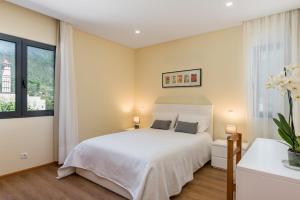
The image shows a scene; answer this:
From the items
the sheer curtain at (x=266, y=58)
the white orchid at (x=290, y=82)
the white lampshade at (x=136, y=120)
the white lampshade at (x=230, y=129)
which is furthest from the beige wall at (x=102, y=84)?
the white orchid at (x=290, y=82)

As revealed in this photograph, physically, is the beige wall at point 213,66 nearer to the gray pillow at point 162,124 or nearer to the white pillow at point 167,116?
the white pillow at point 167,116

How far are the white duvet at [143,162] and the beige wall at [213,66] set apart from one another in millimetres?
1081

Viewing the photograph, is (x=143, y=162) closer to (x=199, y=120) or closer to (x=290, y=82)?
(x=290, y=82)

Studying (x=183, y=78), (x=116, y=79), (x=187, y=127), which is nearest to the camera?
(x=187, y=127)

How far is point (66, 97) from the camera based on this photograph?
329cm

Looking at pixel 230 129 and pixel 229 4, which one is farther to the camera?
pixel 230 129

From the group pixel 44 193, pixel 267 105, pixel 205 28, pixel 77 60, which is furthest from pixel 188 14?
pixel 44 193

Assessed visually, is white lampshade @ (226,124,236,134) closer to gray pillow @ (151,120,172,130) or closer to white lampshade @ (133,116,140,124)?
gray pillow @ (151,120,172,130)

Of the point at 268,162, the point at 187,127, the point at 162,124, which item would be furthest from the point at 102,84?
the point at 268,162

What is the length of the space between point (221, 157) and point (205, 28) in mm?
2510

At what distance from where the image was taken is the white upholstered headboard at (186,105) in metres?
3.76

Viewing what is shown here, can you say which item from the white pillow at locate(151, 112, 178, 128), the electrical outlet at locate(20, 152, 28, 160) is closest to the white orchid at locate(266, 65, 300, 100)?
the white pillow at locate(151, 112, 178, 128)

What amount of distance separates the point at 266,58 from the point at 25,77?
4148 millimetres

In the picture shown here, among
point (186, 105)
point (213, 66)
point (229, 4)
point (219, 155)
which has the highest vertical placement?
point (229, 4)
